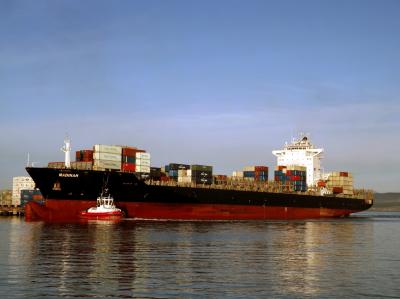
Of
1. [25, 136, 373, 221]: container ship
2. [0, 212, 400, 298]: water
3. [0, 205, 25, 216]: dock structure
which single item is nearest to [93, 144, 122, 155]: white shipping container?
[25, 136, 373, 221]: container ship

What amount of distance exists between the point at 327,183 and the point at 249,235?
61088 mm

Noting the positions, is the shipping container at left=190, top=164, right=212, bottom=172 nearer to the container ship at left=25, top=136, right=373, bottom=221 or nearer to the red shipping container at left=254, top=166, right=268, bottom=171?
the container ship at left=25, top=136, right=373, bottom=221

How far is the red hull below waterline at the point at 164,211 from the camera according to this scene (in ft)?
207

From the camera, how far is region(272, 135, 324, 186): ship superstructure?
10362 centimetres

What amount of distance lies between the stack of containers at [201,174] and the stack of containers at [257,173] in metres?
12.4

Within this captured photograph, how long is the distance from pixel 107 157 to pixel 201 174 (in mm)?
15597

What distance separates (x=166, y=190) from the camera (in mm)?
66562

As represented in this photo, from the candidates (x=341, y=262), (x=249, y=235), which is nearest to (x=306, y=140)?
(x=249, y=235)

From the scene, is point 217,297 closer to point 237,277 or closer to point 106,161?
point 237,277

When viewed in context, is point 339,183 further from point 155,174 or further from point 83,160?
point 83,160

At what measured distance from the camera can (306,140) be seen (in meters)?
108

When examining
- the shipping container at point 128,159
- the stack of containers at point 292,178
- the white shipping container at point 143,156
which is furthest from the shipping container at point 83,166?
the stack of containers at point 292,178

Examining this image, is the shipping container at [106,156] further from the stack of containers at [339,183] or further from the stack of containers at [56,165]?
the stack of containers at [339,183]

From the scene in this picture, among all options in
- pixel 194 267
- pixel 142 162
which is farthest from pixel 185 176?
pixel 194 267
